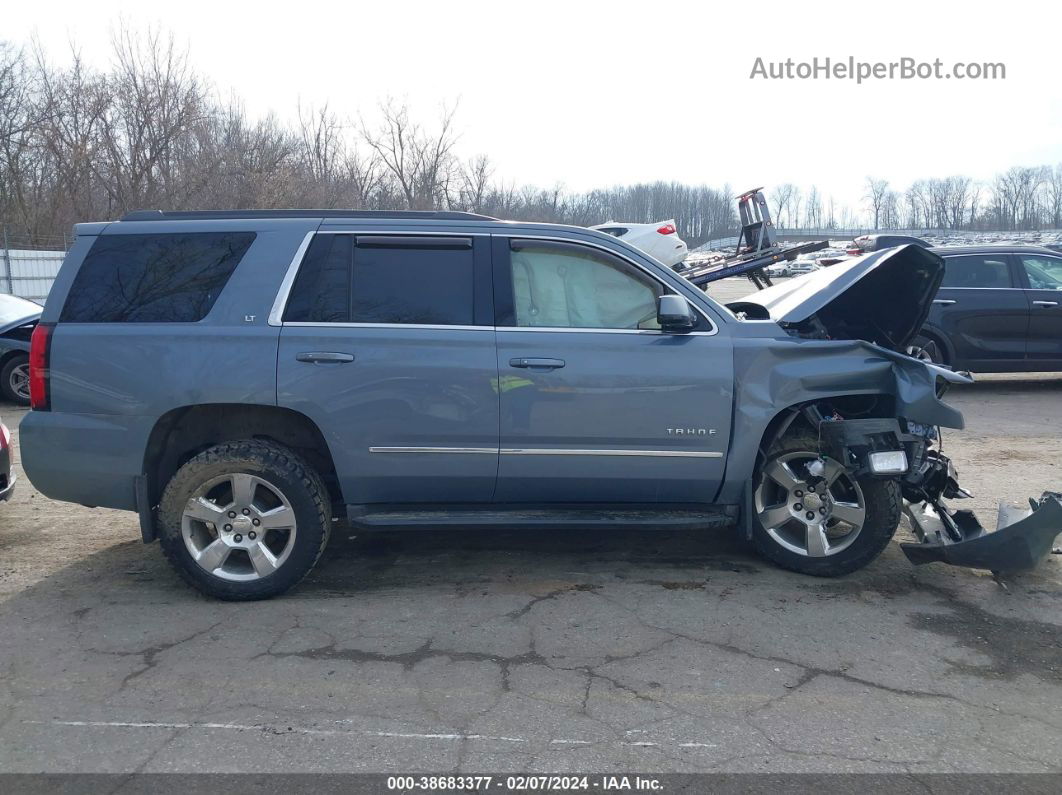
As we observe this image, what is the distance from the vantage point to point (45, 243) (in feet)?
82.9

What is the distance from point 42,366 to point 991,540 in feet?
16.8

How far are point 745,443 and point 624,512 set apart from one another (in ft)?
2.53

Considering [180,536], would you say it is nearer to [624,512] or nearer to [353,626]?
[353,626]

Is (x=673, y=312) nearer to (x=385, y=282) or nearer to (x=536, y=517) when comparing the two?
(x=536, y=517)

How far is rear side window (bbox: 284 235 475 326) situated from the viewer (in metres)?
4.92

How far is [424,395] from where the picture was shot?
15.8ft

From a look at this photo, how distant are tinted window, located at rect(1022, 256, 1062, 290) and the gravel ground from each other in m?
7.09

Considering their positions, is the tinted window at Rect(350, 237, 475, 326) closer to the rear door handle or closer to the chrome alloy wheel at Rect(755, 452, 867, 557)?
the rear door handle

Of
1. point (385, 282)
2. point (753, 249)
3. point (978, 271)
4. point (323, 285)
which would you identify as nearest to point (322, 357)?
point (323, 285)

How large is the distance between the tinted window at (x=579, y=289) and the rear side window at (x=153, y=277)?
5.04ft

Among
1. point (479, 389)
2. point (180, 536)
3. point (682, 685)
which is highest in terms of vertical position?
point (479, 389)

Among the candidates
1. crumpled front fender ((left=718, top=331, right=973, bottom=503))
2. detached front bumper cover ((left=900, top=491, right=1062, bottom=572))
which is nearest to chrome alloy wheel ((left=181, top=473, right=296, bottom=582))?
crumpled front fender ((left=718, top=331, right=973, bottom=503))

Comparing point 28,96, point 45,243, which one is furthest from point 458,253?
point 28,96

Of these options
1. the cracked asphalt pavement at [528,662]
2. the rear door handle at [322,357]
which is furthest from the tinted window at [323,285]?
the cracked asphalt pavement at [528,662]
